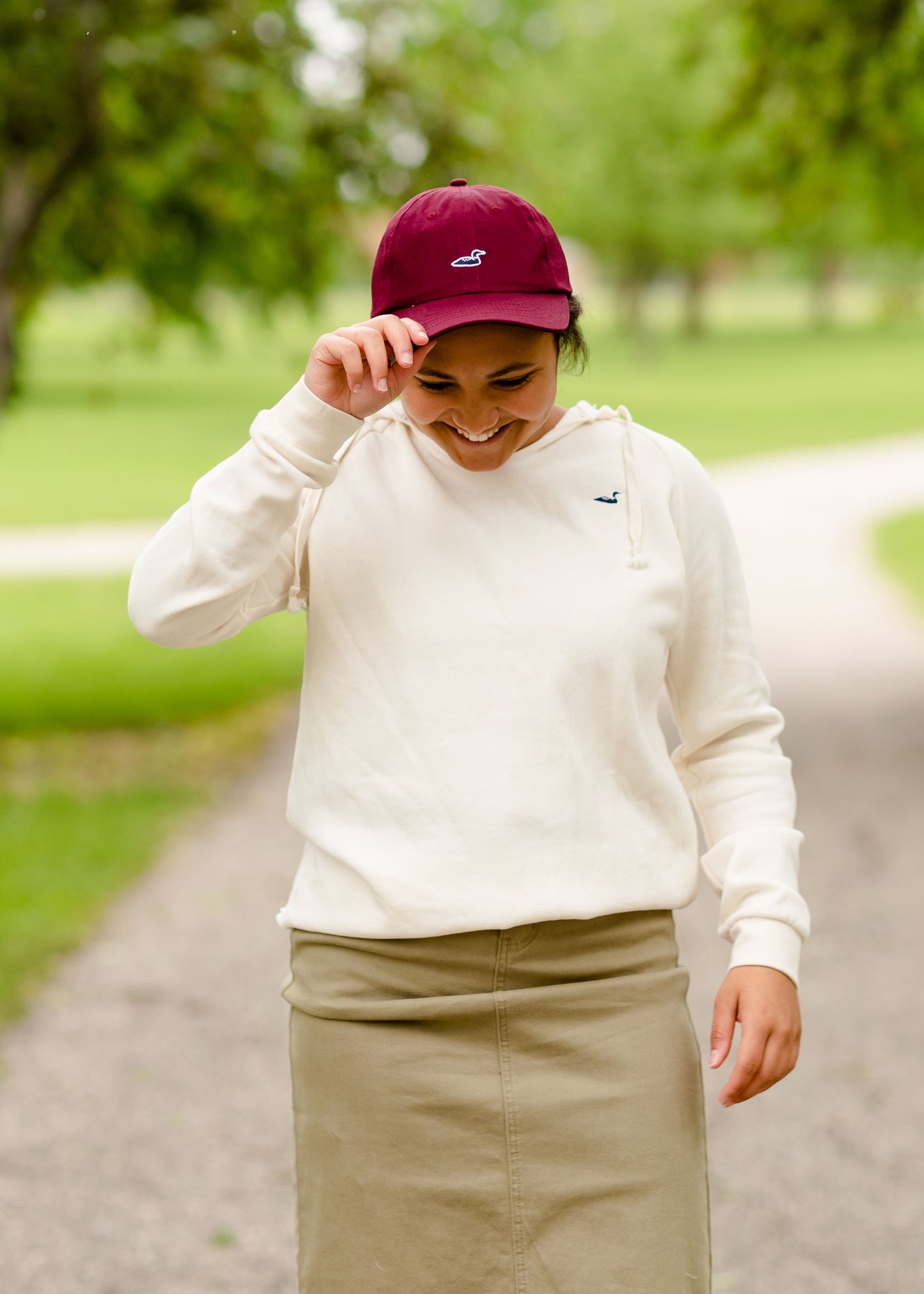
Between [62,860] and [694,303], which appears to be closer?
[62,860]

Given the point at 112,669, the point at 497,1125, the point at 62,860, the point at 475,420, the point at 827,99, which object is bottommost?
the point at 497,1125

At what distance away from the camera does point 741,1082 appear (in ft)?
6.06

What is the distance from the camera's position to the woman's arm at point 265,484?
1.73 meters

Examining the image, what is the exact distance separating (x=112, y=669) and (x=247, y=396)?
1101 inches

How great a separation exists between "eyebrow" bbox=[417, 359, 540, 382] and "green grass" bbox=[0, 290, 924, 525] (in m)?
0.23

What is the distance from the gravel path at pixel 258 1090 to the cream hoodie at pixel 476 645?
1911 millimetres

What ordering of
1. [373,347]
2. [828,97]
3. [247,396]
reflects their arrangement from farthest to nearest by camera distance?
[247,396] < [828,97] < [373,347]

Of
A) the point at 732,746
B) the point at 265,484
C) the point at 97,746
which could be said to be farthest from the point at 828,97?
the point at 265,484

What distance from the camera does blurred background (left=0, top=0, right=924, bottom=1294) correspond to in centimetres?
373

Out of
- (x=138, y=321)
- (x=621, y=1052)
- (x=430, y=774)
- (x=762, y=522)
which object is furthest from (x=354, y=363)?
(x=762, y=522)

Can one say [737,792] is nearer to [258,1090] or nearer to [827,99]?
[258,1090]

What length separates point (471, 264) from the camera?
1.76 m

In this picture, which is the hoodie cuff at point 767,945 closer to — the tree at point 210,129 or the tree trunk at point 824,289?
the tree at point 210,129

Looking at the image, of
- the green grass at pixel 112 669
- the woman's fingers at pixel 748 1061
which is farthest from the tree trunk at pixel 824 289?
the woman's fingers at pixel 748 1061
